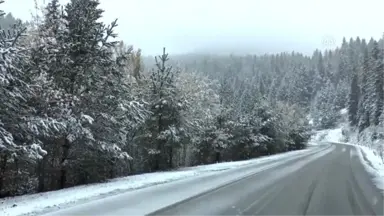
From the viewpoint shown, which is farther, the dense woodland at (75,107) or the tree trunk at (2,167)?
the tree trunk at (2,167)

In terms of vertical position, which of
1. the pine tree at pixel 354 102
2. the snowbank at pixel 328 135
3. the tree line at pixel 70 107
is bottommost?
the snowbank at pixel 328 135

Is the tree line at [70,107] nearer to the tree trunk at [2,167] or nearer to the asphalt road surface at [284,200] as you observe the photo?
the tree trunk at [2,167]

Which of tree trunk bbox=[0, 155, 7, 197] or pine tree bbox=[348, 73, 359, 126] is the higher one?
pine tree bbox=[348, 73, 359, 126]

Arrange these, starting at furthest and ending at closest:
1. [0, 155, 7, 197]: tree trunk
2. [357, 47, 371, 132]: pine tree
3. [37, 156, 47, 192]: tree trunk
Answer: [357, 47, 371, 132]: pine tree < [37, 156, 47, 192]: tree trunk < [0, 155, 7, 197]: tree trunk

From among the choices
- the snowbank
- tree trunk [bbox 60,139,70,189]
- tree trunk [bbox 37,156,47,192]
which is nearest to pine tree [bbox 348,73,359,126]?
the snowbank

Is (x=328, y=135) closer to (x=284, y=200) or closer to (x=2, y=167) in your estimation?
(x=284, y=200)

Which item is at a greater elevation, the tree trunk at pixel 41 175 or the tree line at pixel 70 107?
the tree line at pixel 70 107

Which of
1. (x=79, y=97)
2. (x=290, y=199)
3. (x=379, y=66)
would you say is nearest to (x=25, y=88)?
(x=79, y=97)

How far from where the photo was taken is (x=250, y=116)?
4203 cm

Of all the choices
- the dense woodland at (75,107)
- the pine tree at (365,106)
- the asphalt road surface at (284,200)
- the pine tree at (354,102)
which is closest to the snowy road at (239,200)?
the asphalt road surface at (284,200)

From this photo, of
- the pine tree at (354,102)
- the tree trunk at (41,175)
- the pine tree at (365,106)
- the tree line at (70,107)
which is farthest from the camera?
the pine tree at (354,102)

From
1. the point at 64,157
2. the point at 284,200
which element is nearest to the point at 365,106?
the point at 64,157

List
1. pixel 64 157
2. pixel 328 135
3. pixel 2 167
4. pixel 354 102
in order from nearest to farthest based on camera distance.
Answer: pixel 2 167, pixel 64 157, pixel 354 102, pixel 328 135

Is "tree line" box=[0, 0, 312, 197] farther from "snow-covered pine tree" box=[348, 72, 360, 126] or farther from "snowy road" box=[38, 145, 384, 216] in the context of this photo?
"snow-covered pine tree" box=[348, 72, 360, 126]
